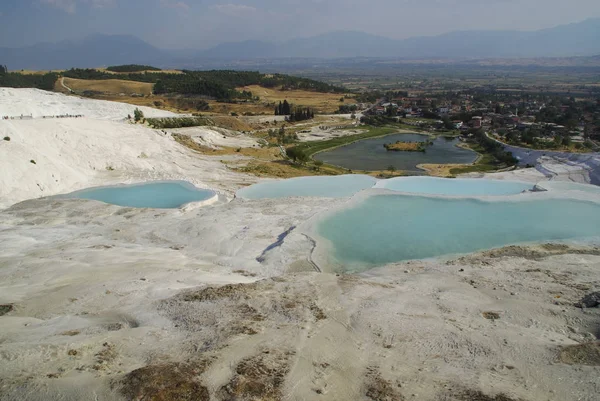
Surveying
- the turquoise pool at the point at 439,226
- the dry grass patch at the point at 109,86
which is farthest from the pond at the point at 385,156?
the dry grass patch at the point at 109,86

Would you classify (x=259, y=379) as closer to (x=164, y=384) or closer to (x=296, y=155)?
(x=164, y=384)

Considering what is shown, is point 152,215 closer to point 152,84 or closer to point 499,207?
point 499,207

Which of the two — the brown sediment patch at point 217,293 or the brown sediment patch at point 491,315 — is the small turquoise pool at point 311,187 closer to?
the brown sediment patch at point 217,293

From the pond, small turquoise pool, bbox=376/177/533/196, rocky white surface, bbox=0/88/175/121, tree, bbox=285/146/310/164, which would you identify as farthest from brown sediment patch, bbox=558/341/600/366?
rocky white surface, bbox=0/88/175/121

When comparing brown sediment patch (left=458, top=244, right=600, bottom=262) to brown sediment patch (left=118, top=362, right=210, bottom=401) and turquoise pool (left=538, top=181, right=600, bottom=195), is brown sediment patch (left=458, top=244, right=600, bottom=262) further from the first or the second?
brown sediment patch (left=118, top=362, right=210, bottom=401)

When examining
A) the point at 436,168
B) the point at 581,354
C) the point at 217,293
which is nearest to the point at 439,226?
the point at 581,354
